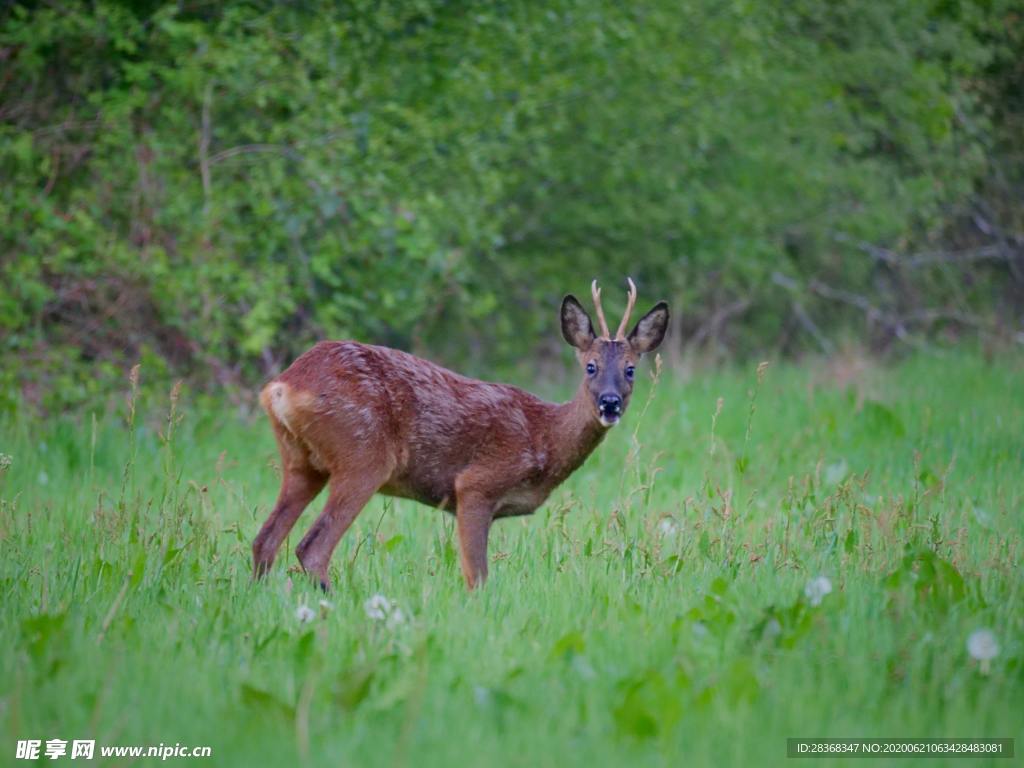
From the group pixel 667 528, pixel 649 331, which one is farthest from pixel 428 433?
pixel 649 331

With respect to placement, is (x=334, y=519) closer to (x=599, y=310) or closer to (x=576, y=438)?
(x=576, y=438)

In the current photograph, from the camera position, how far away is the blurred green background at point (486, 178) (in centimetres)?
1088

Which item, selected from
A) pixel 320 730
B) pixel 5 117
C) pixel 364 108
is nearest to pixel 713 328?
pixel 364 108

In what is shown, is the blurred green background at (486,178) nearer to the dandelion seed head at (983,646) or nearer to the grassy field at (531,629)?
the grassy field at (531,629)

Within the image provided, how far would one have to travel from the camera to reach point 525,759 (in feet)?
11.9

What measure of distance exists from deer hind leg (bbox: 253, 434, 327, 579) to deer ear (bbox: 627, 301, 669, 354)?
1746 millimetres

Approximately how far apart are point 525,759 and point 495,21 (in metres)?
9.79

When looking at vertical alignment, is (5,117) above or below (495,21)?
below

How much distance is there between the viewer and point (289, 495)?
20.5 ft

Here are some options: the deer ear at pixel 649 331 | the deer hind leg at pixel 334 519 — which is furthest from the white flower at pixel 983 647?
the deer ear at pixel 649 331

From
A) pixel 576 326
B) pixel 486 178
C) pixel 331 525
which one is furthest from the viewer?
pixel 486 178

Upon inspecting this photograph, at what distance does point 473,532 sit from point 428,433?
0.54m

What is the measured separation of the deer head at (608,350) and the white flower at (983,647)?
239 centimetres

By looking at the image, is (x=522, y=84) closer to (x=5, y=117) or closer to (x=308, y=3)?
(x=308, y=3)
